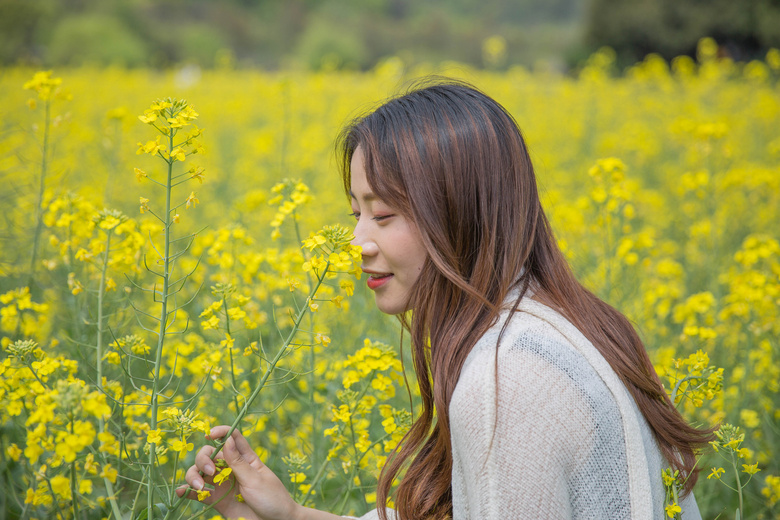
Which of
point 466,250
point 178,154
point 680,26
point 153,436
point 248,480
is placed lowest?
point 248,480

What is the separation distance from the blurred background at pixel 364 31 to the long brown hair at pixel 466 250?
7.14 meters

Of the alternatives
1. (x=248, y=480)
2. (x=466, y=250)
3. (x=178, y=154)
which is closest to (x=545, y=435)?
(x=466, y=250)

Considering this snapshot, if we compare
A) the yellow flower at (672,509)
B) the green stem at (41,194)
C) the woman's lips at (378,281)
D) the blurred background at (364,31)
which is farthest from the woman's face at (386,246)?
the blurred background at (364,31)

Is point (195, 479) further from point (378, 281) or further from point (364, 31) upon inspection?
point (364, 31)

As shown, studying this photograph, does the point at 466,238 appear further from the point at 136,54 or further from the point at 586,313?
the point at 136,54

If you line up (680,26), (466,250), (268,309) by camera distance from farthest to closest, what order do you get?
(680,26)
(268,309)
(466,250)

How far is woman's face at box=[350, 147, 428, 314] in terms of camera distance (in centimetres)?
122

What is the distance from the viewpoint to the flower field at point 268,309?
3.82 feet

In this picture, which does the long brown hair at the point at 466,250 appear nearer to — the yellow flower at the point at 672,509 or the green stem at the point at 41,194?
the yellow flower at the point at 672,509

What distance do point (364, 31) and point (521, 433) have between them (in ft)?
88.9

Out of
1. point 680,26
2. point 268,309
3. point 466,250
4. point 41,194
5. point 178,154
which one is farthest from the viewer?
point 680,26

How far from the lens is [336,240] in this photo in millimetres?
1040

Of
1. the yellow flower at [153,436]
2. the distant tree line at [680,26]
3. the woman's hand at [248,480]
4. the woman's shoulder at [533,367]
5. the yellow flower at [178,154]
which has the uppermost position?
the distant tree line at [680,26]

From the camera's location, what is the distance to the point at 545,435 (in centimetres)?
96
